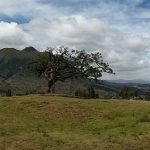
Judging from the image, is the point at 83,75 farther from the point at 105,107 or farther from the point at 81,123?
the point at 81,123

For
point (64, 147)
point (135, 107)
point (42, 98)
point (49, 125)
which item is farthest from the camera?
point (42, 98)

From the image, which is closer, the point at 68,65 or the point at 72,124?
the point at 72,124

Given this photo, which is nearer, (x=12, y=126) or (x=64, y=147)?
(x=64, y=147)

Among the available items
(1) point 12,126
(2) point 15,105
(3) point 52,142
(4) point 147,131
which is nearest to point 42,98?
(2) point 15,105

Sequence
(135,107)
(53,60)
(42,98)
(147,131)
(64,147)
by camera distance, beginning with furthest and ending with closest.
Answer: (53,60)
(42,98)
(135,107)
(147,131)
(64,147)

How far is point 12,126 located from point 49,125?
4.06m

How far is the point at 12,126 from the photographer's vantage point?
118 feet

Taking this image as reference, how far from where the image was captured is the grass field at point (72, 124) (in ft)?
93.4

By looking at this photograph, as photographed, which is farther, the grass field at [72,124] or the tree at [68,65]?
the tree at [68,65]

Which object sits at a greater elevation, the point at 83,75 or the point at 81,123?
the point at 83,75

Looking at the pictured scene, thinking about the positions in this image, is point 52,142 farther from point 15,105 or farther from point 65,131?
point 15,105

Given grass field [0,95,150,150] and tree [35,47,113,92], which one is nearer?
grass field [0,95,150,150]

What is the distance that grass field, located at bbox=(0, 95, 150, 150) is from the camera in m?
28.5

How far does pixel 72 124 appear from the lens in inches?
1564
